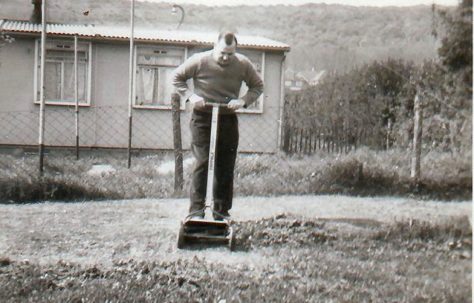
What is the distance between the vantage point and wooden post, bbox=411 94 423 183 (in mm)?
3465

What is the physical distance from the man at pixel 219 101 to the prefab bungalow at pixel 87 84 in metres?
0.35

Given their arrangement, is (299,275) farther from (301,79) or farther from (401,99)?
(301,79)

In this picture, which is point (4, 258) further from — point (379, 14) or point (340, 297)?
point (379, 14)

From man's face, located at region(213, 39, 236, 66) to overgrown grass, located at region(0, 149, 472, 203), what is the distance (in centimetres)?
81

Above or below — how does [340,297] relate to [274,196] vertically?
below

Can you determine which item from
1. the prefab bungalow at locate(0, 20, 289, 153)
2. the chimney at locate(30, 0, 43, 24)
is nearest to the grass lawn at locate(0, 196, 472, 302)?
the prefab bungalow at locate(0, 20, 289, 153)

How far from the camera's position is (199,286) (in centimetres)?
320

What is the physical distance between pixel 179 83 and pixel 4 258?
1.63 metres

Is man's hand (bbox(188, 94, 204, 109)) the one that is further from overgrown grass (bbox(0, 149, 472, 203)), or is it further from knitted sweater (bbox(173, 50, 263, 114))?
overgrown grass (bbox(0, 149, 472, 203))

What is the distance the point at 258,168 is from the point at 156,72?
2251 mm

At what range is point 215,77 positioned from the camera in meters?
4.09

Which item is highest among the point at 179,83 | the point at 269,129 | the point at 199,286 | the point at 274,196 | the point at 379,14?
the point at 379,14

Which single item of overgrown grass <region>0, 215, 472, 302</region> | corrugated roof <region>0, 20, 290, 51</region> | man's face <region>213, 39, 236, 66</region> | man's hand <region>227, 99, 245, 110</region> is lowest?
overgrown grass <region>0, 215, 472, 302</region>

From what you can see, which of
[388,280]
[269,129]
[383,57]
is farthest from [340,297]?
[269,129]
